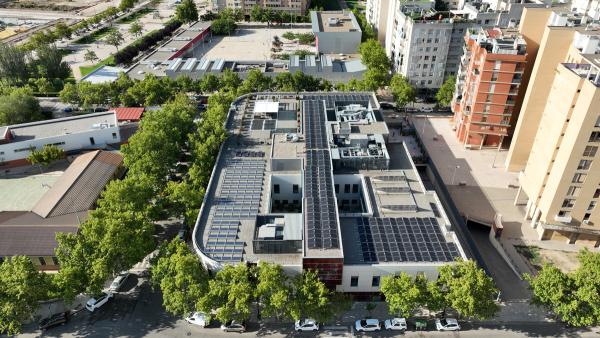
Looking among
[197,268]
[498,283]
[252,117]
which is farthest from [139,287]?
[498,283]

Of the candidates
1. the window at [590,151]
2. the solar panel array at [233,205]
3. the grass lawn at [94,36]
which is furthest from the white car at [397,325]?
the grass lawn at [94,36]

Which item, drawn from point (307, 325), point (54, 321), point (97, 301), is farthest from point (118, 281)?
point (307, 325)

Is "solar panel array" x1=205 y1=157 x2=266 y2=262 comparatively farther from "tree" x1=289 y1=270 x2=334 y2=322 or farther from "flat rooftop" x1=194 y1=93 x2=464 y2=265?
"tree" x1=289 y1=270 x2=334 y2=322

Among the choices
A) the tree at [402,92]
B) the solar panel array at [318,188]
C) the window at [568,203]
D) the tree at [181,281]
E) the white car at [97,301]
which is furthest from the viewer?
the tree at [402,92]

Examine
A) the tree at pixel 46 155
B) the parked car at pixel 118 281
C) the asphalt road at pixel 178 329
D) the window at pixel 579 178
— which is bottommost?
the asphalt road at pixel 178 329

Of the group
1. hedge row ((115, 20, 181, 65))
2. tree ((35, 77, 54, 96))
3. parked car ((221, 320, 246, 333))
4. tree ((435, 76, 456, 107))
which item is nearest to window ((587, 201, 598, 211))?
tree ((435, 76, 456, 107))

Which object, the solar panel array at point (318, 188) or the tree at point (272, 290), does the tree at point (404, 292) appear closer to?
the solar panel array at point (318, 188)
